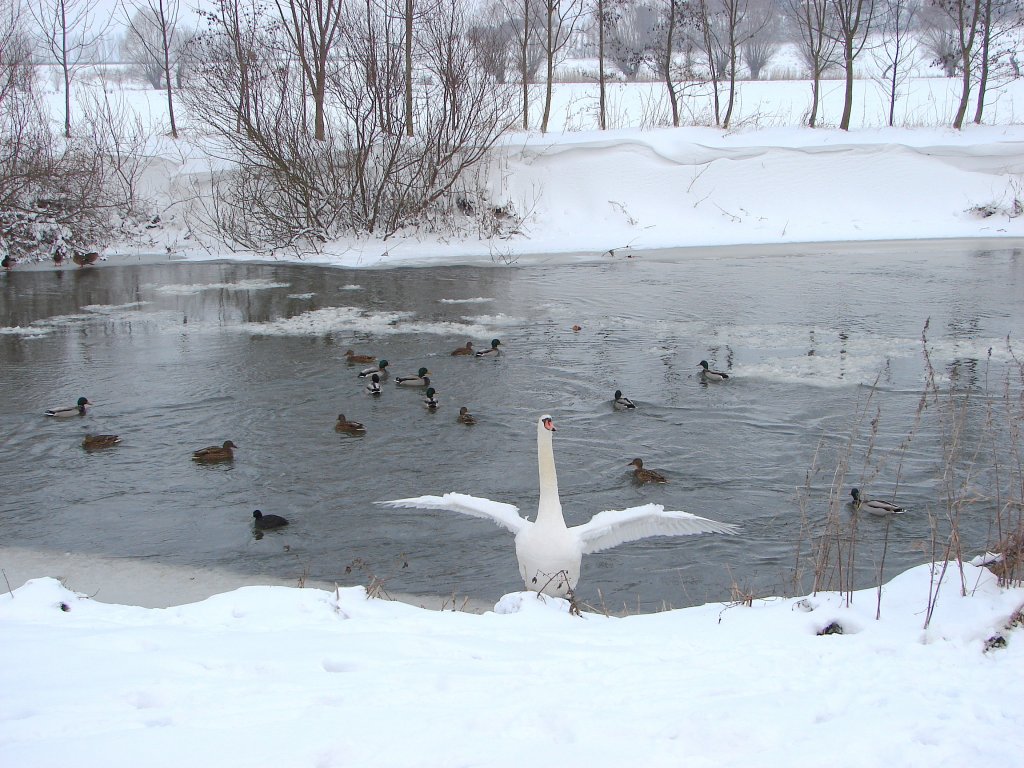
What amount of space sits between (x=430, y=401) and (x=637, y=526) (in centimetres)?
436

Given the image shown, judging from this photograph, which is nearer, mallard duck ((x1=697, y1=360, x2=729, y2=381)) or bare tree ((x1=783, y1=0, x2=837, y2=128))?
mallard duck ((x1=697, y1=360, x2=729, y2=381))

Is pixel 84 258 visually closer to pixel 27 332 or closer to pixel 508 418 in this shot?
pixel 27 332

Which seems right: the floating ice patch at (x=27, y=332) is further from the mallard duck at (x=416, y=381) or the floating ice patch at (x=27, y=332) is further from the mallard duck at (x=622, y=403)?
the mallard duck at (x=622, y=403)

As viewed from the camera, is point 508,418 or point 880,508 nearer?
point 880,508

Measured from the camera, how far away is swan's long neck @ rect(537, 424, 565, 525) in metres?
5.56

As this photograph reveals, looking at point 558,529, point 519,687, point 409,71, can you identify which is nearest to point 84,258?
point 409,71

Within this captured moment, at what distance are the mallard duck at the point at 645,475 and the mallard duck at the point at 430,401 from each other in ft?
9.01

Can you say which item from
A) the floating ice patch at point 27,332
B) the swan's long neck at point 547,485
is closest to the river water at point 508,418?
the floating ice patch at point 27,332

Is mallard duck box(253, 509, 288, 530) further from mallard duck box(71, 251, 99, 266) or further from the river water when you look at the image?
mallard duck box(71, 251, 99, 266)

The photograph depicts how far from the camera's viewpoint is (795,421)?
861cm

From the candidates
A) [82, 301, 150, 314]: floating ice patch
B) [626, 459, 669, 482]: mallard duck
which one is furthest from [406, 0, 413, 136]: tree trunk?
[626, 459, 669, 482]: mallard duck

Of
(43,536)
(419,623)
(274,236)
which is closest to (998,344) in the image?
(419,623)

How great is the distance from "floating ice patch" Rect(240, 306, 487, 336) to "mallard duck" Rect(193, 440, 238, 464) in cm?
510

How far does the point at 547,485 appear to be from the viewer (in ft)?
18.9
